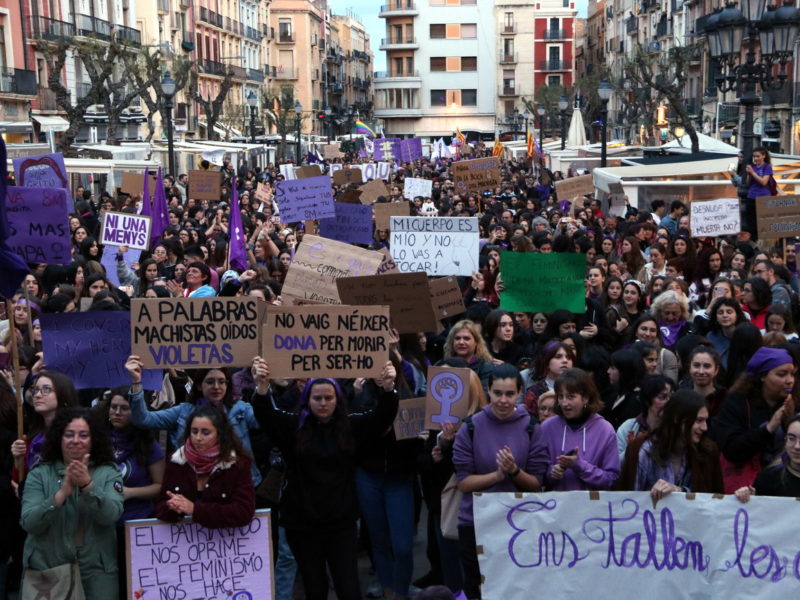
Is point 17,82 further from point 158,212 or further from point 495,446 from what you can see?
point 495,446

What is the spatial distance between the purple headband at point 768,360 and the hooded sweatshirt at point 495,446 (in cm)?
111

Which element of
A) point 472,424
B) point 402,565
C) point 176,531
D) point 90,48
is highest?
point 90,48

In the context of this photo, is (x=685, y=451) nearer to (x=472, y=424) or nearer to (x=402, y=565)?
(x=472, y=424)

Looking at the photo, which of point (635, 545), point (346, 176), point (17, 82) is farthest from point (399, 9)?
point (635, 545)

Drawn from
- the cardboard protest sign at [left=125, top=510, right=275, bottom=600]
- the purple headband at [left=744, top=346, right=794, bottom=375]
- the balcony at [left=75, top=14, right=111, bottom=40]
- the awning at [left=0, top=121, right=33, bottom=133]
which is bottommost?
the cardboard protest sign at [left=125, top=510, right=275, bottom=600]

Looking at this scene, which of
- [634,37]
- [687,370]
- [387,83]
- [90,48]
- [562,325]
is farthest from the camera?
[387,83]

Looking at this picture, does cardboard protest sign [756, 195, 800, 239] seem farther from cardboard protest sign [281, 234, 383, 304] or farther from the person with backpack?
the person with backpack

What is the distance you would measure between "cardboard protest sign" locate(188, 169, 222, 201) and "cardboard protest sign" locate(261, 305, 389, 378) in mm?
12863

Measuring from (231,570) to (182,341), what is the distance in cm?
127

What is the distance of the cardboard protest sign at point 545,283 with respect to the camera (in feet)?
27.1

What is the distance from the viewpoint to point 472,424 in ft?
17.0

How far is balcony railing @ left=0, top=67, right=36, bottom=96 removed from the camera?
1459 inches

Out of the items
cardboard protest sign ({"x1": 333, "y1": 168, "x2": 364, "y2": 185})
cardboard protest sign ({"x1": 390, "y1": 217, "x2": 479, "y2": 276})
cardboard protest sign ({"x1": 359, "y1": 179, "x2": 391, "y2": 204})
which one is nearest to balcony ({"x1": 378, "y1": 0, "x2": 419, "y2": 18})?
cardboard protest sign ({"x1": 333, "y1": 168, "x2": 364, "y2": 185})

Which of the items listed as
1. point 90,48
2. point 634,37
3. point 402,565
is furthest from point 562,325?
point 634,37
